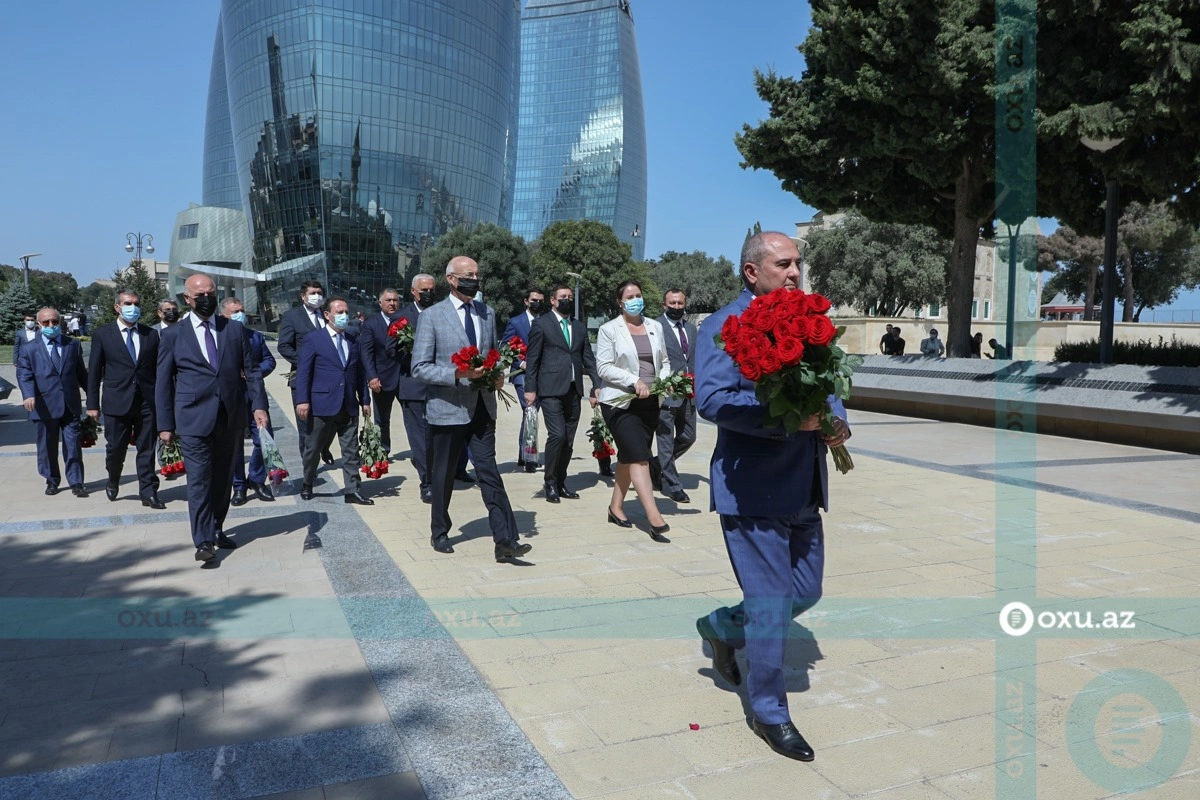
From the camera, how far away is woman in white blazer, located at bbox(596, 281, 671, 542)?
6.51 m

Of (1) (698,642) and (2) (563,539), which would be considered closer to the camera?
(1) (698,642)

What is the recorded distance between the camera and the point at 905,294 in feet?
170

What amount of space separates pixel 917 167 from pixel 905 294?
35.8m

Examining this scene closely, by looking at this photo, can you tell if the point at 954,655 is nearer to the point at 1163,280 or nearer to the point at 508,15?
the point at 1163,280

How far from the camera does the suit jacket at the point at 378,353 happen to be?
8898 mm

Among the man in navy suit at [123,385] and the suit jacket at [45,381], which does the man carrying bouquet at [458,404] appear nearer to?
the man in navy suit at [123,385]

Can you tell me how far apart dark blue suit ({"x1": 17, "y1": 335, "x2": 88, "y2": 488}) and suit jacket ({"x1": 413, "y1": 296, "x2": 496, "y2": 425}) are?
4.91 meters

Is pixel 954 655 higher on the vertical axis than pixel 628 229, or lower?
lower

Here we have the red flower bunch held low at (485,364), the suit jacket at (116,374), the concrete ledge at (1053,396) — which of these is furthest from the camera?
the concrete ledge at (1053,396)

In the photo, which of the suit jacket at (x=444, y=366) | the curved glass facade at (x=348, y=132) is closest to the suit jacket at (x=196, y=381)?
the suit jacket at (x=444, y=366)

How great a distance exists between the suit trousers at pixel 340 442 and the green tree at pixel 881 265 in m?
46.1

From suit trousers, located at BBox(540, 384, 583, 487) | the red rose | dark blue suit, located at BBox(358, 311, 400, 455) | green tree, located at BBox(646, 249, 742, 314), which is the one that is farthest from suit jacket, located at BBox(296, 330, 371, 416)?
green tree, located at BBox(646, 249, 742, 314)

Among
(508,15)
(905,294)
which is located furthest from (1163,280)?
(508,15)

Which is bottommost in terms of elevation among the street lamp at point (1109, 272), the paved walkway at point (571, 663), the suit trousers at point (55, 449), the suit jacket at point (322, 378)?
the paved walkway at point (571, 663)
